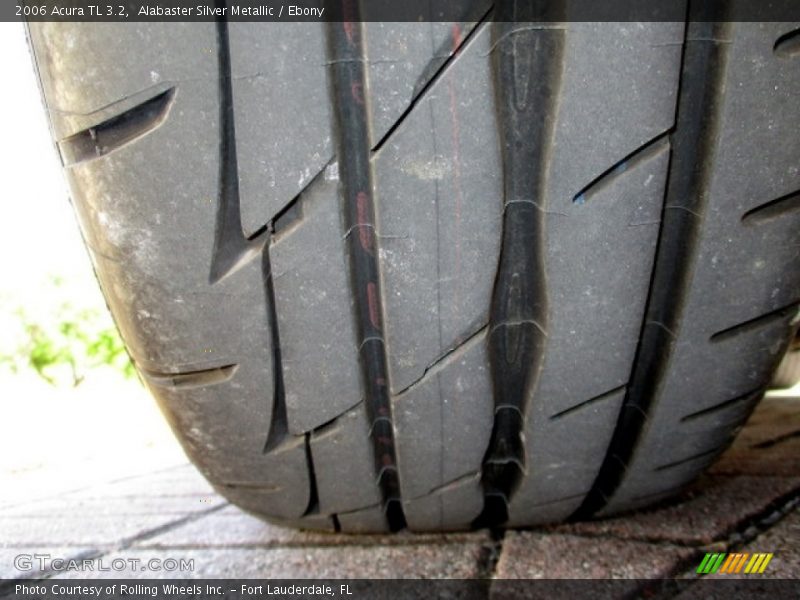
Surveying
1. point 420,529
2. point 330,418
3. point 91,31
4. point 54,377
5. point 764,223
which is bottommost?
point 54,377

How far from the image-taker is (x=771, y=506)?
0.59 meters

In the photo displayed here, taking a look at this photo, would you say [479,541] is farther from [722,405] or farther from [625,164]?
[625,164]

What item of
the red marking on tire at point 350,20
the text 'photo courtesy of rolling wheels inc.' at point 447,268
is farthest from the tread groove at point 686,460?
the red marking on tire at point 350,20

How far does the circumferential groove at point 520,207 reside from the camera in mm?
380

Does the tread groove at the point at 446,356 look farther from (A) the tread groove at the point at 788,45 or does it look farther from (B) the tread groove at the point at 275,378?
(A) the tread groove at the point at 788,45

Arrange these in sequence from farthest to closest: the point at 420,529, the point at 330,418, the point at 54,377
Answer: the point at 54,377
the point at 420,529
the point at 330,418

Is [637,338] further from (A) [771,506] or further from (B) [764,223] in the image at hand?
(A) [771,506]

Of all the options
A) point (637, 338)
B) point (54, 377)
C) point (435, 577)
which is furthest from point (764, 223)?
point (54, 377)

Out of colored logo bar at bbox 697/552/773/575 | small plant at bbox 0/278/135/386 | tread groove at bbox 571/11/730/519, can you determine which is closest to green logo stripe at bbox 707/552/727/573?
colored logo bar at bbox 697/552/773/575

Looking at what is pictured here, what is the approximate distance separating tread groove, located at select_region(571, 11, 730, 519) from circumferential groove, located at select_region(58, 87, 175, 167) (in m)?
0.34

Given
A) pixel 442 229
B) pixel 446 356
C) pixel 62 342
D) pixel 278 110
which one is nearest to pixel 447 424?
pixel 446 356

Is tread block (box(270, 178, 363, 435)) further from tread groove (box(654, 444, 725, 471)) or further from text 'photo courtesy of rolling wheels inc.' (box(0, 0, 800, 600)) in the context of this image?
tread groove (box(654, 444, 725, 471))

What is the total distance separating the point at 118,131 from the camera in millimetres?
422

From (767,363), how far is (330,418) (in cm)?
37
